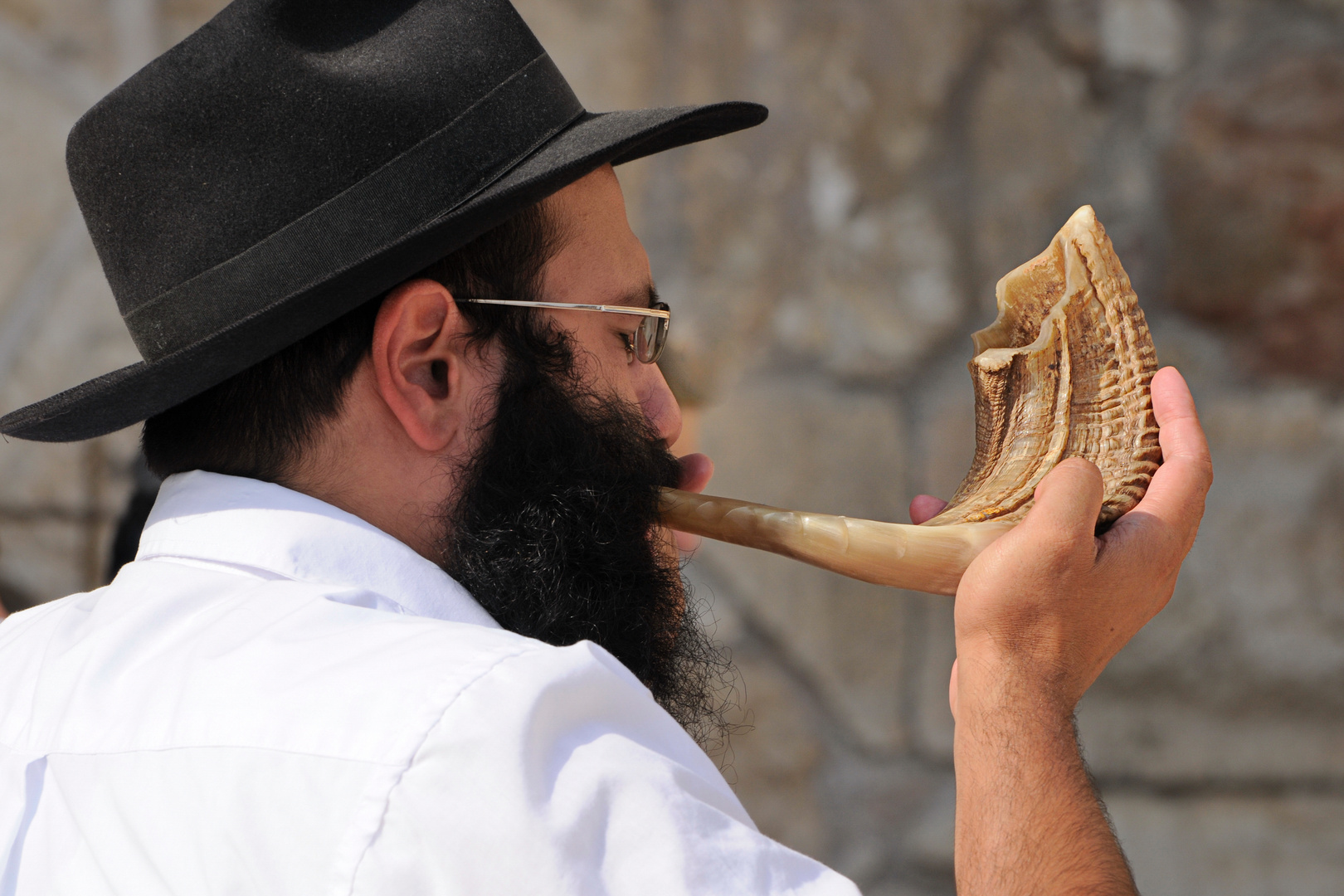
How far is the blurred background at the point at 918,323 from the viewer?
2174 mm

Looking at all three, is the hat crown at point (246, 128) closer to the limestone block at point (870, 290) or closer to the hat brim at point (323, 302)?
the hat brim at point (323, 302)

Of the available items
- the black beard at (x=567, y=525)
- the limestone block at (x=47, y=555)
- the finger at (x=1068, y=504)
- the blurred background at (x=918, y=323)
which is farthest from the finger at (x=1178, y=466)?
the limestone block at (x=47, y=555)

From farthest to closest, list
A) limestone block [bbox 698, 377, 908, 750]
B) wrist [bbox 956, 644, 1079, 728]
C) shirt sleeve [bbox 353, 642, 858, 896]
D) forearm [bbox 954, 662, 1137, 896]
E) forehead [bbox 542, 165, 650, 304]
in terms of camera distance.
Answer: limestone block [bbox 698, 377, 908, 750] → forehead [bbox 542, 165, 650, 304] → wrist [bbox 956, 644, 1079, 728] → forearm [bbox 954, 662, 1137, 896] → shirt sleeve [bbox 353, 642, 858, 896]

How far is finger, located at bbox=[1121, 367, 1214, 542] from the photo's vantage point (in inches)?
50.3

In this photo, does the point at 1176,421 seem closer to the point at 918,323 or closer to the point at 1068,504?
the point at 1068,504

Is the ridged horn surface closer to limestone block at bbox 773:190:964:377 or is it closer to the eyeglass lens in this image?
the eyeglass lens

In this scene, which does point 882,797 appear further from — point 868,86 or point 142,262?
point 142,262

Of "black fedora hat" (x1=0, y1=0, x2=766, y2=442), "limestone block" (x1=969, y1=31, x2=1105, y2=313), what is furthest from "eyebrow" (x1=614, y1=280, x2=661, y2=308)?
"limestone block" (x1=969, y1=31, x2=1105, y2=313)

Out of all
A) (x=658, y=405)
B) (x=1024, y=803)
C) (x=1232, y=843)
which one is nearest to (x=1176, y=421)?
(x=1024, y=803)

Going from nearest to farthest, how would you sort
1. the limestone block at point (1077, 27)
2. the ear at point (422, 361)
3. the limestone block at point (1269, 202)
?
the ear at point (422, 361) < the limestone block at point (1269, 202) < the limestone block at point (1077, 27)

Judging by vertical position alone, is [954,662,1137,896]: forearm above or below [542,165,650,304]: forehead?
below

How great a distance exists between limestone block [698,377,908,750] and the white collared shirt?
4.47 feet

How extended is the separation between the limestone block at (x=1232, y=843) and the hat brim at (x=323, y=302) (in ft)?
6.04

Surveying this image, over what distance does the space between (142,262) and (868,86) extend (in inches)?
61.5
